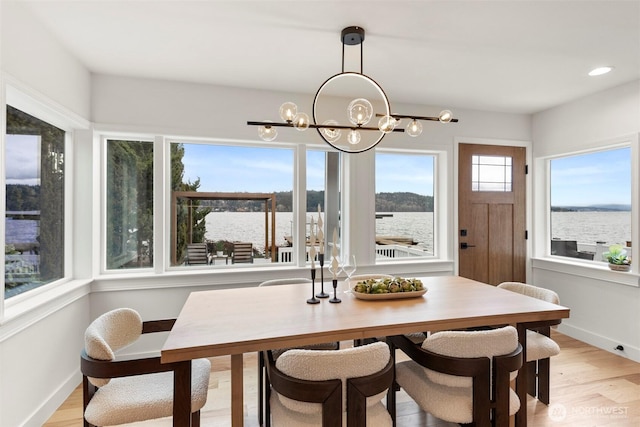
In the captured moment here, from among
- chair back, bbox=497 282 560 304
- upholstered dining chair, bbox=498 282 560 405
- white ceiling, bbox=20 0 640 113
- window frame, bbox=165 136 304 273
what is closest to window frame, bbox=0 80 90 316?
white ceiling, bbox=20 0 640 113

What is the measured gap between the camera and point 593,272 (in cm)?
336

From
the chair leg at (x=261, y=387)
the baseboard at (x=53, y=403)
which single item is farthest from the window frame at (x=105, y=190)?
the chair leg at (x=261, y=387)

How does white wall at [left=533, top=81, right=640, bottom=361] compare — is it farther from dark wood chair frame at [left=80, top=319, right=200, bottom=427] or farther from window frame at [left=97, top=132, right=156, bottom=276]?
window frame at [left=97, top=132, right=156, bottom=276]

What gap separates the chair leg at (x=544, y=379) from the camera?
2.30 metres

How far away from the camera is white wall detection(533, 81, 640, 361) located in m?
3.04

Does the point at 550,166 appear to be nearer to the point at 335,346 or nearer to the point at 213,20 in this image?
the point at 335,346

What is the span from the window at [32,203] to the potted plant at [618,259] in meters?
4.77

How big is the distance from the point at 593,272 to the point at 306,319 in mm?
3285

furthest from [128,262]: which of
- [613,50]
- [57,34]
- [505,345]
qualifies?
[613,50]

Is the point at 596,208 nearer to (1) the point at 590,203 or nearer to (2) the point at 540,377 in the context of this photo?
(1) the point at 590,203

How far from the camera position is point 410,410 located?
7.48ft

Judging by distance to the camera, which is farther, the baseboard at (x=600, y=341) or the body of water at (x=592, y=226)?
the body of water at (x=592, y=226)

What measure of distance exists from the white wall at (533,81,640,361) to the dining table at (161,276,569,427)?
188 cm

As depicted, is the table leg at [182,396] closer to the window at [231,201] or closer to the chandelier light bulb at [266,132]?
the chandelier light bulb at [266,132]
